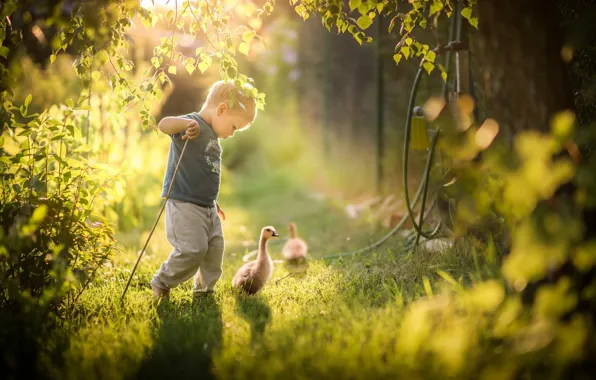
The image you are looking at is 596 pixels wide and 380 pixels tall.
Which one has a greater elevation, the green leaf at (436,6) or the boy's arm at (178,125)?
the green leaf at (436,6)

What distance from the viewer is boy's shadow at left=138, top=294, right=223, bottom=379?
8.61ft

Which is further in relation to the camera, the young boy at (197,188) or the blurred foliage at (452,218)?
the young boy at (197,188)

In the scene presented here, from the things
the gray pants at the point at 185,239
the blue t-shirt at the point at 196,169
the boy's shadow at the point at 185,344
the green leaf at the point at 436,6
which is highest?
the green leaf at the point at 436,6

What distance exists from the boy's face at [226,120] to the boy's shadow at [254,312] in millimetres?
1082

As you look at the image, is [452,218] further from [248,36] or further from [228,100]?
[248,36]

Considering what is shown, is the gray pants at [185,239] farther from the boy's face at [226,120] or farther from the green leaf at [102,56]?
the green leaf at [102,56]

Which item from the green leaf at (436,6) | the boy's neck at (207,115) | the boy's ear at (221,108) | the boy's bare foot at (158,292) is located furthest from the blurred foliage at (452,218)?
the boy's bare foot at (158,292)

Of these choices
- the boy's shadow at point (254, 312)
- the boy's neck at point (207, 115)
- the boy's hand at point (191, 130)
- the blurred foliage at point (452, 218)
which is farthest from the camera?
the boy's neck at point (207, 115)

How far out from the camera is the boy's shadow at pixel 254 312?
9.91ft

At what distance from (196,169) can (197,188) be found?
0.12m

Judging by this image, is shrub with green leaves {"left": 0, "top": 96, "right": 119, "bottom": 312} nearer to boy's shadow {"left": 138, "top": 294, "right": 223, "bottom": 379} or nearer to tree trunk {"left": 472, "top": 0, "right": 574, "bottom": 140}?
boy's shadow {"left": 138, "top": 294, "right": 223, "bottom": 379}

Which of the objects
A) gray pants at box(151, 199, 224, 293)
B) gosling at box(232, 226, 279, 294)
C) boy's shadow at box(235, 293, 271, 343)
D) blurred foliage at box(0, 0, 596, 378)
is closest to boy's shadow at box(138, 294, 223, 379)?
boy's shadow at box(235, 293, 271, 343)

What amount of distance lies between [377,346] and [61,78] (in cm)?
769

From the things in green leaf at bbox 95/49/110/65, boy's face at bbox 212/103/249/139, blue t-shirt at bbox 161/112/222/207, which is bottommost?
blue t-shirt at bbox 161/112/222/207
